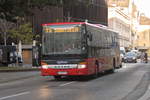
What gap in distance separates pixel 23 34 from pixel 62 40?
1394 inches

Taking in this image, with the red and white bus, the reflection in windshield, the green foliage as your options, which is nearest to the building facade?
the green foliage

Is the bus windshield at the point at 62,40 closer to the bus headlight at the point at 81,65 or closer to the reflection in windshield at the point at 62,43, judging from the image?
the reflection in windshield at the point at 62,43

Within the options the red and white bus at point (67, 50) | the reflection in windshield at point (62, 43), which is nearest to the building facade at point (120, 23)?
the red and white bus at point (67, 50)

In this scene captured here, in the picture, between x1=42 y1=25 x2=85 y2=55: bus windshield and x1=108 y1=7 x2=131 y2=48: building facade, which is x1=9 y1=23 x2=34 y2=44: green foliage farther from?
x1=108 y1=7 x2=131 y2=48: building facade

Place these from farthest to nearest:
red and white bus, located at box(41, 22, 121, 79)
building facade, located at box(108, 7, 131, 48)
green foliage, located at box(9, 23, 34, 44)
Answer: building facade, located at box(108, 7, 131, 48), green foliage, located at box(9, 23, 34, 44), red and white bus, located at box(41, 22, 121, 79)

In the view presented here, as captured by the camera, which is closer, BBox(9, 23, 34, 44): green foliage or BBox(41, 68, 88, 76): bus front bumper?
BBox(41, 68, 88, 76): bus front bumper

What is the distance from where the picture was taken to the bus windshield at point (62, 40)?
23109 mm

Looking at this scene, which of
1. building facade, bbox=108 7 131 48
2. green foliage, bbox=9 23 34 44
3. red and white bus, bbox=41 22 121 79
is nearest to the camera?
red and white bus, bbox=41 22 121 79

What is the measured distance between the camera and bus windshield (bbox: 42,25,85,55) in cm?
2311

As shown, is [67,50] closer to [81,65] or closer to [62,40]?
[62,40]

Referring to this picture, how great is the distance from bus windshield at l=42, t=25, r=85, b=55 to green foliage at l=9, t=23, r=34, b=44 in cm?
3206

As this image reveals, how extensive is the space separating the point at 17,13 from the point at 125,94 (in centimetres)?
1174

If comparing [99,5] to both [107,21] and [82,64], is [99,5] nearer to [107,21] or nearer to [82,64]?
[107,21]

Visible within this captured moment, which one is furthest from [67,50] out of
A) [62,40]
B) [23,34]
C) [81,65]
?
[23,34]
